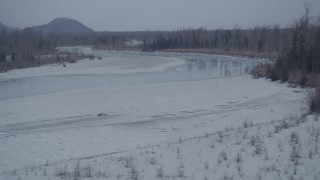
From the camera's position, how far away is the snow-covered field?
7.85m

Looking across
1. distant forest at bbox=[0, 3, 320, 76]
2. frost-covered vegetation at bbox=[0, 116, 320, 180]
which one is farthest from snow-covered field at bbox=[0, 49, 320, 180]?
distant forest at bbox=[0, 3, 320, 76]

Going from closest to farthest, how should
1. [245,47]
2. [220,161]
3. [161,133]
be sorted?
[220,161] < [161,133] < [245,47]

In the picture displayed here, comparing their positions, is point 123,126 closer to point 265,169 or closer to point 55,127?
point 55,127

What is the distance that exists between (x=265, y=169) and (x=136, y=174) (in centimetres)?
265

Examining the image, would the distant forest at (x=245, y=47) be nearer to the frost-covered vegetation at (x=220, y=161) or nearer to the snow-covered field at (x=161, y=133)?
the snow-covered field at (x=161, y=133)

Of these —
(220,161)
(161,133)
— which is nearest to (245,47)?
(161,133)

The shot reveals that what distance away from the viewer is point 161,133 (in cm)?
1443

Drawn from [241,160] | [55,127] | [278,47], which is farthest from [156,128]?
[278,47]

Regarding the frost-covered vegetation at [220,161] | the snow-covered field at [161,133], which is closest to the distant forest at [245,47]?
the snow-covered field at [161,133]

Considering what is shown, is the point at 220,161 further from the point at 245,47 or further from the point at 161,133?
the point at 245,47

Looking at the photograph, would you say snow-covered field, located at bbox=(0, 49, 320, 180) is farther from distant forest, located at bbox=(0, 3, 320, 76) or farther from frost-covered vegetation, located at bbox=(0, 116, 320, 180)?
distant forest, located at bbox=(0, 3, 320, 76)

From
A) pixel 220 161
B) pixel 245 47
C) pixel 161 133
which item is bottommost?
pixel 161 133

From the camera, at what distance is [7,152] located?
12031 millimetres

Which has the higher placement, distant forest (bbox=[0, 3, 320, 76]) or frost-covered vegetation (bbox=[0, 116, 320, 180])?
distant forest (bbox=[0, 3, 320, 76])
